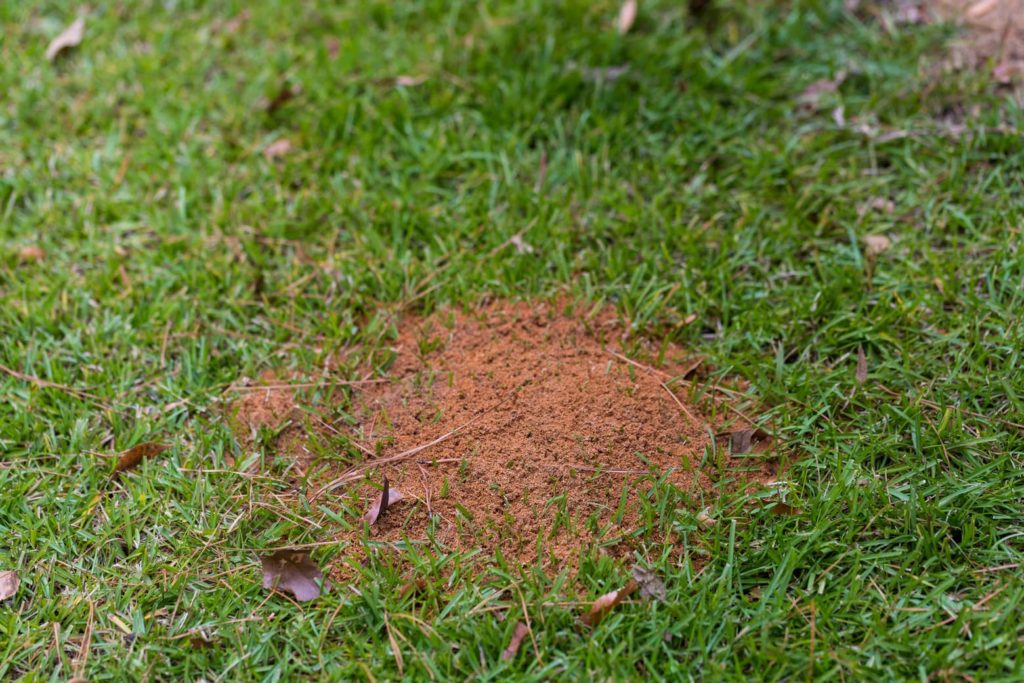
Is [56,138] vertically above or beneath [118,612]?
above

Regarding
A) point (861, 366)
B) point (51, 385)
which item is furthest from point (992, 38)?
point (51, 385)

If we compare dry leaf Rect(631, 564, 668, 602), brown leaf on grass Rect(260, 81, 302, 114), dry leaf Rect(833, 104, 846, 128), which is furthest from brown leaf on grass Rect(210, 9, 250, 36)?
dry leaf Rect(631, 564, 668, 602)

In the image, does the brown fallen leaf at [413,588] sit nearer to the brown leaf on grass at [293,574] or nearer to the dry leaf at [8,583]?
the brown leaf on grass at [293,574]

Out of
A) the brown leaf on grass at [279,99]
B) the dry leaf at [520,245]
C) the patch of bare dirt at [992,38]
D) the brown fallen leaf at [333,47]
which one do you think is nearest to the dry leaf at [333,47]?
the brown fallen leaf at [333,47]

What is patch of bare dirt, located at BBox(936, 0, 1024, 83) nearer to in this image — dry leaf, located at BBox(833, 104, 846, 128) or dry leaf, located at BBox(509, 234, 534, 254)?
dry leaf, located at BBox(833, 104, 846, 128)

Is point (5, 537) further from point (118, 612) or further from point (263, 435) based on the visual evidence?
point (263, 435)

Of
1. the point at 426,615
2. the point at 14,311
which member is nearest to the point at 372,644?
the point at 426,615

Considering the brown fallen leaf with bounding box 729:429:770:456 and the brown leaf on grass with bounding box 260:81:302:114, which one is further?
the brown leaf on grass with bounding box 260:81:302:114

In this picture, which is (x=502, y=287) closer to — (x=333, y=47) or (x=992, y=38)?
(x=333, y=47)
